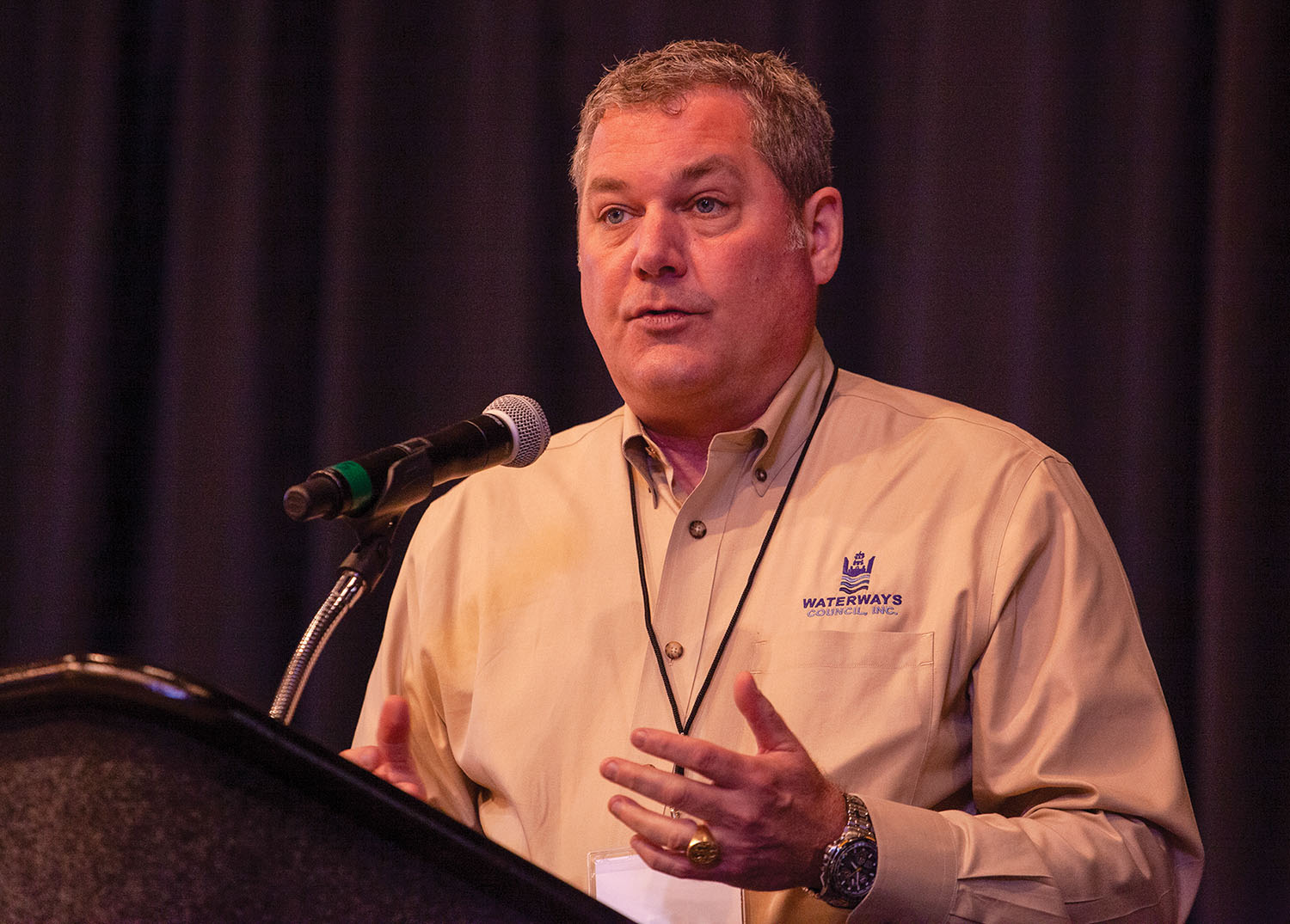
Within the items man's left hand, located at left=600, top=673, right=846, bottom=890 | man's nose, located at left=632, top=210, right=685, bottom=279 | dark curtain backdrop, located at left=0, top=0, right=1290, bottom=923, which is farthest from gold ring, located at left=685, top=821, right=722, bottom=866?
dark curtain backdrop, located at left=0, top=0, right=1290, bottom=923

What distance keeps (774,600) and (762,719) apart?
1.87 feet

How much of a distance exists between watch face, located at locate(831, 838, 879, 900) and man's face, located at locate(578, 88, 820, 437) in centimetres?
81

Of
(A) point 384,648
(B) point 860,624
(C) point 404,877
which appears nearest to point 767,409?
(B) point 860,624

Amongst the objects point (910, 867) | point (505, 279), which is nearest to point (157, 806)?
point (910, 867)

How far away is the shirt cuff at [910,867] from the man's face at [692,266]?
770 millimetres

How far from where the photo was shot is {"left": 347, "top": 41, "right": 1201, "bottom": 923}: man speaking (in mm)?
1530

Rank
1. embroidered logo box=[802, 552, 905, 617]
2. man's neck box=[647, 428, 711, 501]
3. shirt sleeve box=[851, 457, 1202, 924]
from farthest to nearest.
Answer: man's neck box=[647, 428, 711, 501] → embroidered logo box=[802, 552, 905, 617] → shirt sleeve box=[851, 457, 1202, 924]

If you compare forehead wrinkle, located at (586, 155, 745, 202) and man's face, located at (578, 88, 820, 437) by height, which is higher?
forehead wrinkle, located at (586, 155, 745, 202)

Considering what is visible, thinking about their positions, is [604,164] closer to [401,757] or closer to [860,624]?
[860,624]

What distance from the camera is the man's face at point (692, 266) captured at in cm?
189

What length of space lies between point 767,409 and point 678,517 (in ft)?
0.79

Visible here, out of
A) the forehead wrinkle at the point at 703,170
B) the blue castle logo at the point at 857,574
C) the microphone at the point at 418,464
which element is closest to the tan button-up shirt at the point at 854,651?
the blue castle logo at the point at 857,574

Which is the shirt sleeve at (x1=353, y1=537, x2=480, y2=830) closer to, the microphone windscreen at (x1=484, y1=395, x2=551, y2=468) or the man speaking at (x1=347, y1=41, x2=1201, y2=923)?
the man speaking at (x1=347, y1=41, x2=1201, y2=923)

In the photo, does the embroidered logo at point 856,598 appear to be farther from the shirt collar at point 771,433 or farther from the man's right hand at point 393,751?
the man's right hand at point 393,751
